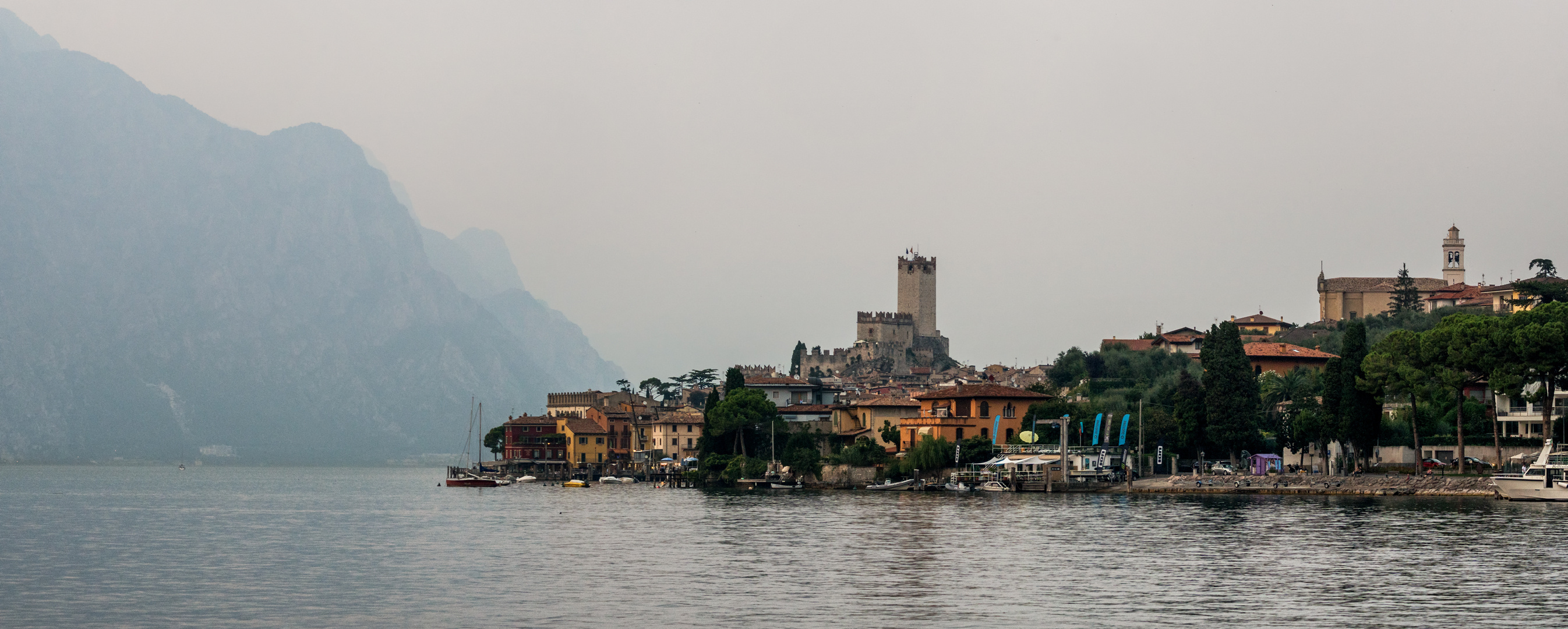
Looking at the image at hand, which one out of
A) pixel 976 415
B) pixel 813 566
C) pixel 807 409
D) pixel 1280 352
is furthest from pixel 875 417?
pixel 813 566

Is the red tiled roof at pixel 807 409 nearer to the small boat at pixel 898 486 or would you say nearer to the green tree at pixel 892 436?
the green tree at pixel 892 436

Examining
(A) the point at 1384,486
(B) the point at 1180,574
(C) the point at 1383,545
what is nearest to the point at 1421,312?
(A) the point at 1384,486

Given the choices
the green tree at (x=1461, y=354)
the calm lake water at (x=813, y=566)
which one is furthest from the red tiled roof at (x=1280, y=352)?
the calm lake water at (x=813, y=566)

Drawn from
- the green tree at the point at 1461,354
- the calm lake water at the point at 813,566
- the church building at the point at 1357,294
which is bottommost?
the calm lake water at the point at 813,566

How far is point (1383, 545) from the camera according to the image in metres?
46.3

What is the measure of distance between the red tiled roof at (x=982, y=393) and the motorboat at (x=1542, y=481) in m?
37.2

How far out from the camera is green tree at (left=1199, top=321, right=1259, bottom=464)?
88.6 meters

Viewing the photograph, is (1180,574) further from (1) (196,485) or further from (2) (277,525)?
(1) (196,485)

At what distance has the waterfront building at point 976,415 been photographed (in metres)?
102

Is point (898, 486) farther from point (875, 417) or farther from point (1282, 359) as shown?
point (1282, 359)

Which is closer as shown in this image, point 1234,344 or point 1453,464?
point 1453,464

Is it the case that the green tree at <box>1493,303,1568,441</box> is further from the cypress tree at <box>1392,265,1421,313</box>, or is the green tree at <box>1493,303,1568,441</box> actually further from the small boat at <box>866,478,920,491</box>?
the cypress tree at <box>1392,265,1421,313</box>

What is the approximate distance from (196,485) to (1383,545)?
110m

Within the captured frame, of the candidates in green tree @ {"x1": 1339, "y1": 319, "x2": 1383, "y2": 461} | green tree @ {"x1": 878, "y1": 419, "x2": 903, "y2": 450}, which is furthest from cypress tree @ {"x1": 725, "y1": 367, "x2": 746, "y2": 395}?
green tree @ {"x1": 1339, "y1": 319, "x2": 1383, "y2": 461}
